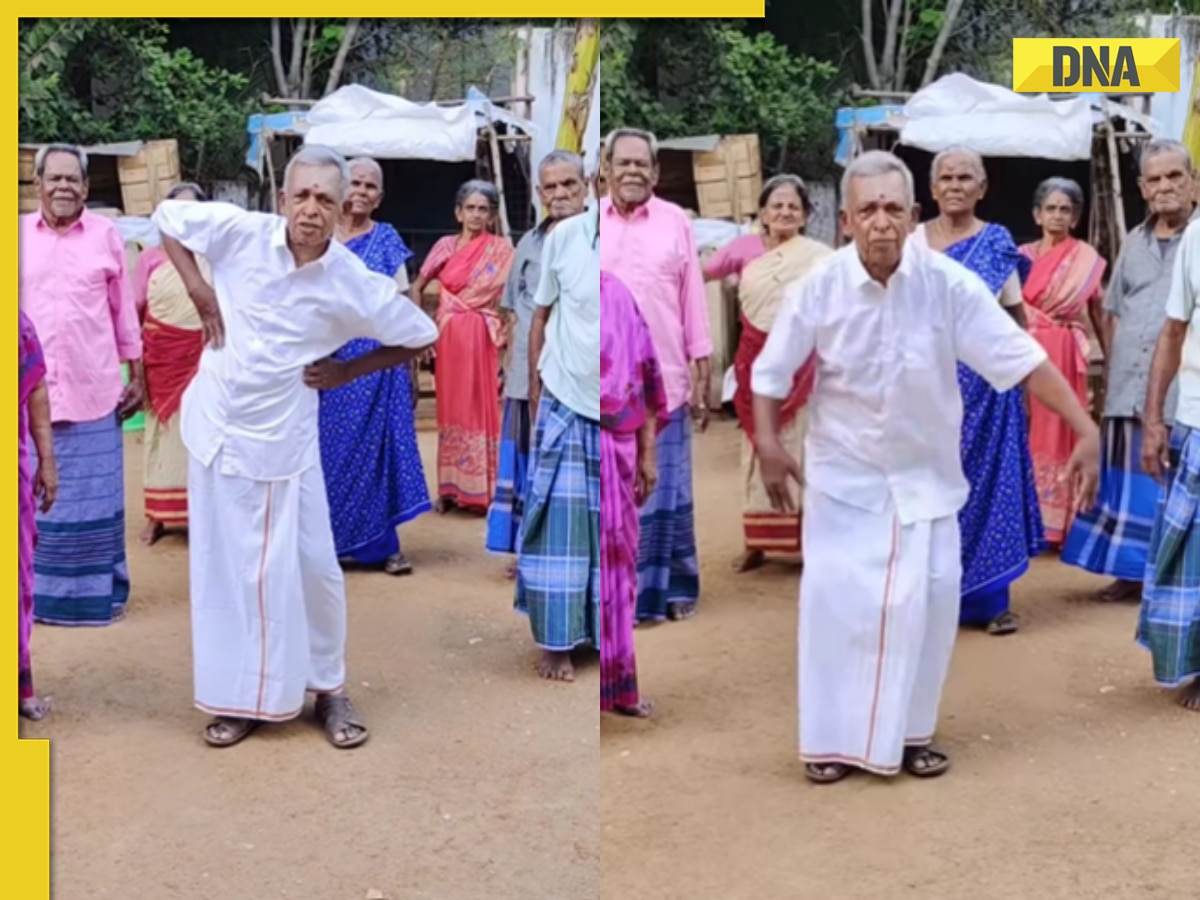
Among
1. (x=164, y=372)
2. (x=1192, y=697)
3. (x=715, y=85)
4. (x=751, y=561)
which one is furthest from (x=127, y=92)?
(x=1192, y=697)

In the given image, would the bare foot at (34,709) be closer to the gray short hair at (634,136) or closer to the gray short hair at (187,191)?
→ the gray short hair at (187,191)

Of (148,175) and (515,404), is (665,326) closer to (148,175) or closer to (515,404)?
(515,404)

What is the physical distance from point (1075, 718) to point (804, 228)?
48.8 inches

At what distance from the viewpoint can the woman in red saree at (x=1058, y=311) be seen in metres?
4.11

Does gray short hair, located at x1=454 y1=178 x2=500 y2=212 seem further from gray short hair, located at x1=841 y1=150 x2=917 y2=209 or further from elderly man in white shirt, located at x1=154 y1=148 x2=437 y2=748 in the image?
gray short hair, located at x1=841 y1=150 x2=917 y2=209

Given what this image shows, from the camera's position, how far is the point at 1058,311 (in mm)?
4500

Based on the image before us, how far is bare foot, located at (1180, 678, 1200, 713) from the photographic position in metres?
3.48

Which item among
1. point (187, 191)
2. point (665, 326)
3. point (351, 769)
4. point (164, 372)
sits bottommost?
point (351, 769)

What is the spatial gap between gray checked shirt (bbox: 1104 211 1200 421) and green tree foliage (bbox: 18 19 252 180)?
238cm

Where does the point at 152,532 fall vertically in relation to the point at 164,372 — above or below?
below

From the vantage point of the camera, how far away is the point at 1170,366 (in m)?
3.46

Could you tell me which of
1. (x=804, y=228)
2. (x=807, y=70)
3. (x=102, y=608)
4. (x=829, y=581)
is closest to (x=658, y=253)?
(x=804, y=228)

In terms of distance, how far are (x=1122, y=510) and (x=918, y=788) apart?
1.64 metres

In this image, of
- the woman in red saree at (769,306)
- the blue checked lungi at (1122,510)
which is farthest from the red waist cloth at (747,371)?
the blue checked lungi at (1122,510)
